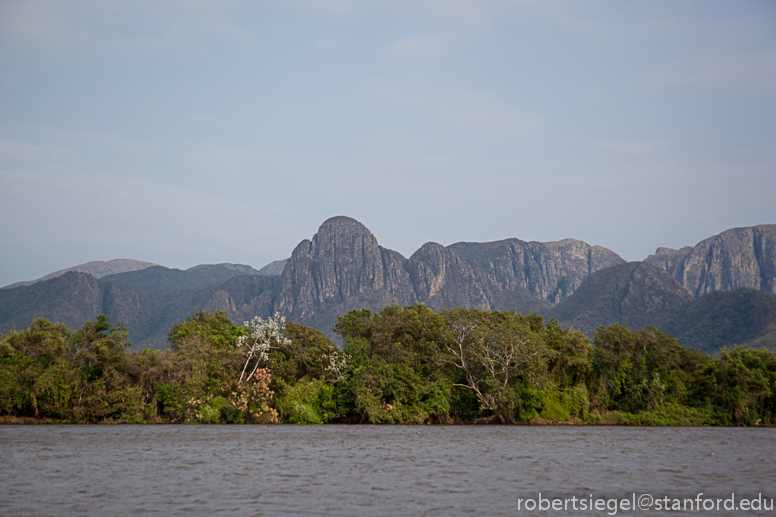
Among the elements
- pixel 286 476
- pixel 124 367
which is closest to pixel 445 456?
pixel 286 476

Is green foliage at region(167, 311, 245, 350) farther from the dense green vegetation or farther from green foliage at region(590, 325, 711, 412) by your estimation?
green foliage at region(590, 325, 711, 412)

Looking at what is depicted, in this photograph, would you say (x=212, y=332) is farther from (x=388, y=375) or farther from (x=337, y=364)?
(x=388, y=375)

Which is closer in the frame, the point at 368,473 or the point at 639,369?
the point at 368,473

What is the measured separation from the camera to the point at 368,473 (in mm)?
29016

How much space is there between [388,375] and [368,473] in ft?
103

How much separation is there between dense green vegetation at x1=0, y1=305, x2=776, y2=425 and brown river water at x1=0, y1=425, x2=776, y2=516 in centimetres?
913

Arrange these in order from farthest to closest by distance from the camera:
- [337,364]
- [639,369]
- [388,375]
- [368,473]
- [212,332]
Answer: [212,332], [639,369], [337,364], [388,375], [368,473]

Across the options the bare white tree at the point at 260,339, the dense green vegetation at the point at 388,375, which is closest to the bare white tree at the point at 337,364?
the dense green vegetation at the point at 388,375

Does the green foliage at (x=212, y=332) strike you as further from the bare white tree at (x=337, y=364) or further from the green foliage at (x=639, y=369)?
the green foliage at (x=639, y=369)

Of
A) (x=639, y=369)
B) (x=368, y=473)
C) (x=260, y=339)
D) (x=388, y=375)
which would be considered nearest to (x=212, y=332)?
(x=260, y=339)

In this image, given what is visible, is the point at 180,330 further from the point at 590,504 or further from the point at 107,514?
the point at 590,504

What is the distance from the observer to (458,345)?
6338cm

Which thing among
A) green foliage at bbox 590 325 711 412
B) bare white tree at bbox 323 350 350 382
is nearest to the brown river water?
bare white tree at bbox 323 350 350 382

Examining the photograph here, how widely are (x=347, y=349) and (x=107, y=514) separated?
4458 cm
